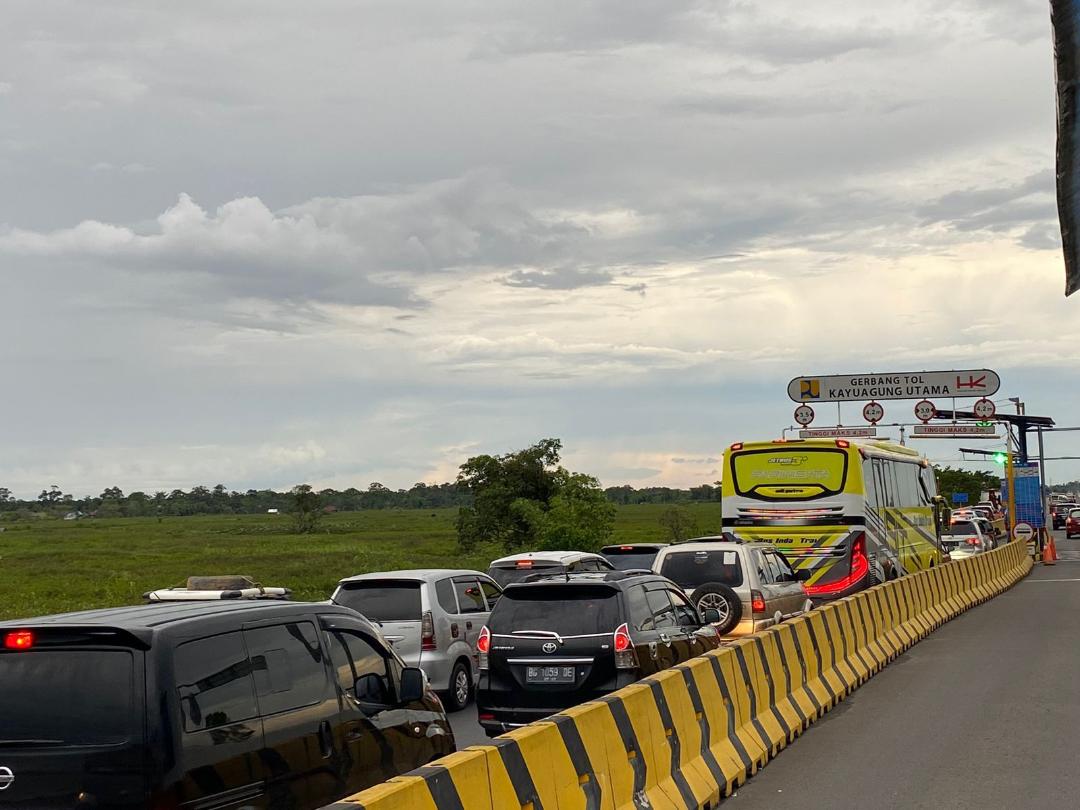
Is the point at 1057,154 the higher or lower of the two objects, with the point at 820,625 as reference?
higher

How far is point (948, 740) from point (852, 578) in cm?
1310

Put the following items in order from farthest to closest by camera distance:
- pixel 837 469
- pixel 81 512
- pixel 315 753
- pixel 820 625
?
pixel 81 512, pixel 837 469, pixel 820 625, pixel 315 753

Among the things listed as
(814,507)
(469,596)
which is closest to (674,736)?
(469,596)

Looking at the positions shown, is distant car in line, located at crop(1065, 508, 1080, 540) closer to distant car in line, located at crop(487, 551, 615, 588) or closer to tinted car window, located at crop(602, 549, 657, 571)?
tinted car window, located at crop(602, 549, 657, 571)

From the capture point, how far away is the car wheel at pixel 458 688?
15.3m

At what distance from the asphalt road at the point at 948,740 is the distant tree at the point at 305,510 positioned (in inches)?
3588

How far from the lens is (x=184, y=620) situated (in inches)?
232

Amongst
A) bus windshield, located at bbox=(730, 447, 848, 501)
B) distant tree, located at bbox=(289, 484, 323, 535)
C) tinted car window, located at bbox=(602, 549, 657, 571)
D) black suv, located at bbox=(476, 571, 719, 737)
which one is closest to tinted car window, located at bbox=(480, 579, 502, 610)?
black suv, located at bbox=(476, 571, 719, 737)

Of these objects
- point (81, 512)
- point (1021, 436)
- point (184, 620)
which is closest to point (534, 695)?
point (184, 620)

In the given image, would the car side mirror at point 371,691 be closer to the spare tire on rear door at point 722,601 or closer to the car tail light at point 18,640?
the car tail light at point 18,640

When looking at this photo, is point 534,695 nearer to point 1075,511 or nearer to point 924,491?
point 924,491

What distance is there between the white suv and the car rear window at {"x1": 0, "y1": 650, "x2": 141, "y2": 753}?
451 inches

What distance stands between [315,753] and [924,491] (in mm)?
29728

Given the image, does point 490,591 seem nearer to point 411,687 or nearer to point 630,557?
point 630,557
